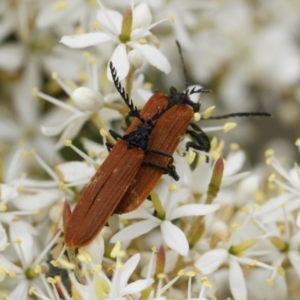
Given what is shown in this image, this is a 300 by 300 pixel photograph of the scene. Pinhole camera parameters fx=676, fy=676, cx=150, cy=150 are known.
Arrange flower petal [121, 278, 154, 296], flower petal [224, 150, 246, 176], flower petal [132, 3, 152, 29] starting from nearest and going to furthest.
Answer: flower petal [121, 278, 154, 296]
flower petal [132, 3, 152, 29]
flower petal [224, 150, 246, 176]

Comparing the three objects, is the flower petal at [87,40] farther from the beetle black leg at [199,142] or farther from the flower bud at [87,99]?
the beetle black leg at [199,142]

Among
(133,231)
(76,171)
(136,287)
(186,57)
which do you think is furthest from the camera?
(186,57)

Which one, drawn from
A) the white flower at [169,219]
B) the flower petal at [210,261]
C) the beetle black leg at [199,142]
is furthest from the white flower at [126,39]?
the flower petal at [210,261]

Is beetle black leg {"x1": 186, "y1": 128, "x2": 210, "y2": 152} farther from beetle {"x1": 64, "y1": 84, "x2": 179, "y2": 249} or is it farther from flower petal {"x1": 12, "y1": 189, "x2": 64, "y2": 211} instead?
flower petal {"x1": 12, "y1": 189, "x2": 64, "y2": 211}

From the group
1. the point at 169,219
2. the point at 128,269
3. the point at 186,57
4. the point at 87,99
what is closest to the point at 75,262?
the point at 128,269

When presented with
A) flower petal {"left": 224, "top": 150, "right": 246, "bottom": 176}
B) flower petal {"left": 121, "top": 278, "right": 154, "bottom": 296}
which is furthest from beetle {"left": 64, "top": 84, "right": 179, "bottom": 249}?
flower petal {"left": 224, "top": 150, "right": 246, "bottom": 176}

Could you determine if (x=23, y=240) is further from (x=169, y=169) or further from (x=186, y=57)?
(x=186, y=57)

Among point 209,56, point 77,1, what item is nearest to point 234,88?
point 209,56
